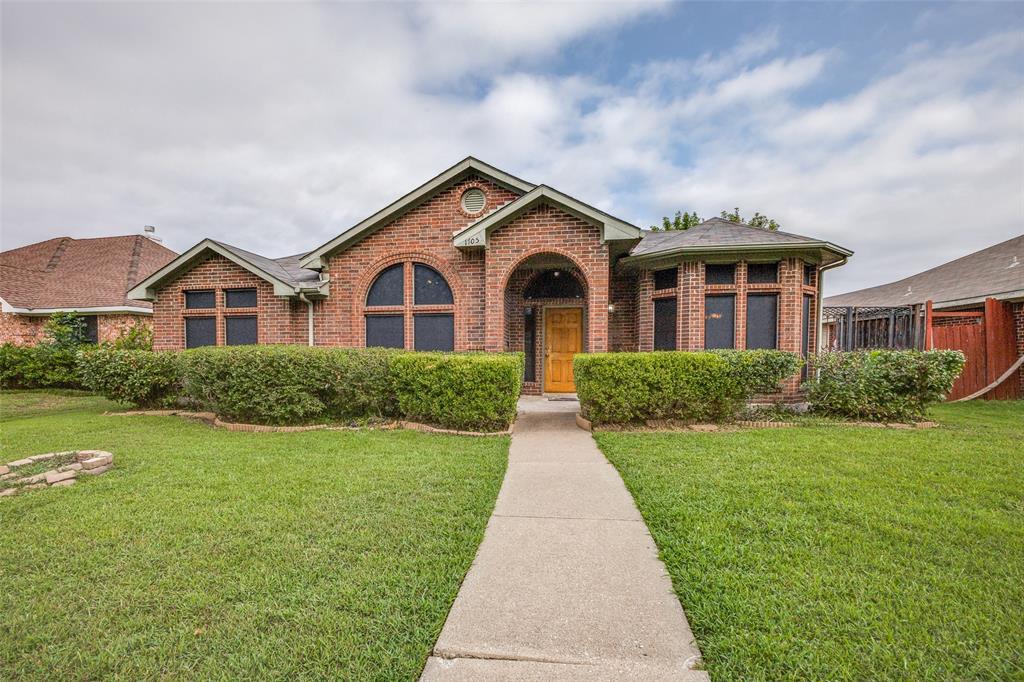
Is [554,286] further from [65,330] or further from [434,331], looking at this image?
[65,330]

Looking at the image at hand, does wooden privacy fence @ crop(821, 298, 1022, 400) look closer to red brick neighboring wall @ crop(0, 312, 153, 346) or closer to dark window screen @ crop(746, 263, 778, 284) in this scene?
dark window screen @ crop(746, 263, 778, 284)

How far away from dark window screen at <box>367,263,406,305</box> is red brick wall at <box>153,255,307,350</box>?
184 cm

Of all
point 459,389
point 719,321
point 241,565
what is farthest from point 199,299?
point 719,321

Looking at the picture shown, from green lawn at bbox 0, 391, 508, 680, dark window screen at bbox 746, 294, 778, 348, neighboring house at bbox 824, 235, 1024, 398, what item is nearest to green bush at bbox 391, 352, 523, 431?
green lawn at bbox 0, 391, 508, 680

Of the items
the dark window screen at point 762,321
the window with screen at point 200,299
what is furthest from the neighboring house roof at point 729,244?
the window with screen at point 200,299

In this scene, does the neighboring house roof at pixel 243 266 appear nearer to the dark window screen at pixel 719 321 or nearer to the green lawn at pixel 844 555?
the green lawn at pixel 844 555

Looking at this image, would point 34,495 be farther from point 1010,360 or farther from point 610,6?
point 1010,360

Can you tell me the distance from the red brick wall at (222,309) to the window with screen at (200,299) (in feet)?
0.31

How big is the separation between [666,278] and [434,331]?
5.58 meters

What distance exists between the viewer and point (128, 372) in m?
8.91

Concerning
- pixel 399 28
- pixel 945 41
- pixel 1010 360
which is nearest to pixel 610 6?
pixel 399 28

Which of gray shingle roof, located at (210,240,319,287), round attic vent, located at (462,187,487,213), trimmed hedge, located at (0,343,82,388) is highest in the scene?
round attic vent, located at (462,187,487,213)

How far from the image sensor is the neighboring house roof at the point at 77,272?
14352 millimetres

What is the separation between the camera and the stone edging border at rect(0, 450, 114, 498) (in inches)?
167
